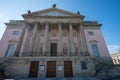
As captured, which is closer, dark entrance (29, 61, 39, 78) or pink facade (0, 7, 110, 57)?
dark entrance (29, 61, 39, 78)

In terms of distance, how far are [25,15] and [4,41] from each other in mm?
8020

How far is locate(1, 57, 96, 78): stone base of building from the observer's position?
1313cm

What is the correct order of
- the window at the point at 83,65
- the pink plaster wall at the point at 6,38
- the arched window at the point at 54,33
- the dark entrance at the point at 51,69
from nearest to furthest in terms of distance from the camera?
the dark entrance at the point at 51,69, the window at the point at 83,65, the pink plaster wall at the point at 6,38, the arched window at the point at 54,33

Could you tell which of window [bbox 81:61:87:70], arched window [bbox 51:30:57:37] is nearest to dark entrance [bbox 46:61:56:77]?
window [bbox 81:61:87:70]

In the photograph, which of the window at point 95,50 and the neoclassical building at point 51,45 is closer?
the neoclassical building at point 51,45

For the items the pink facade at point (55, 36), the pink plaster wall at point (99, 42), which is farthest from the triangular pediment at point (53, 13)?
the pink plaster wall at point (99, 42)

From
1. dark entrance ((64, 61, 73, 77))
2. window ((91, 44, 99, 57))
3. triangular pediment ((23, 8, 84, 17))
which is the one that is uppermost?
triangular pediment ((23, 8, 84, 17))

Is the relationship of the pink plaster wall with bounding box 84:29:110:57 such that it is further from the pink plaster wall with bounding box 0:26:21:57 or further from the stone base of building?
the pink plaster wall with bounding box 0:26:21:57

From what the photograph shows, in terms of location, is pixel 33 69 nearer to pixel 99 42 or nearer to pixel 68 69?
pixel 68 69

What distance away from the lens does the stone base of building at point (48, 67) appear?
517 inches

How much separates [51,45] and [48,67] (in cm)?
792

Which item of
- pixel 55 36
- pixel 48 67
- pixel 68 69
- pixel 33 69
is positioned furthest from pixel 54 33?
pixel 33 69

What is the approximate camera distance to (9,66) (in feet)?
43.7

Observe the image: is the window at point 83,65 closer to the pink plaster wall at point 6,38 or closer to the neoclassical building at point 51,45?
the neoclassical building at point 51,45
